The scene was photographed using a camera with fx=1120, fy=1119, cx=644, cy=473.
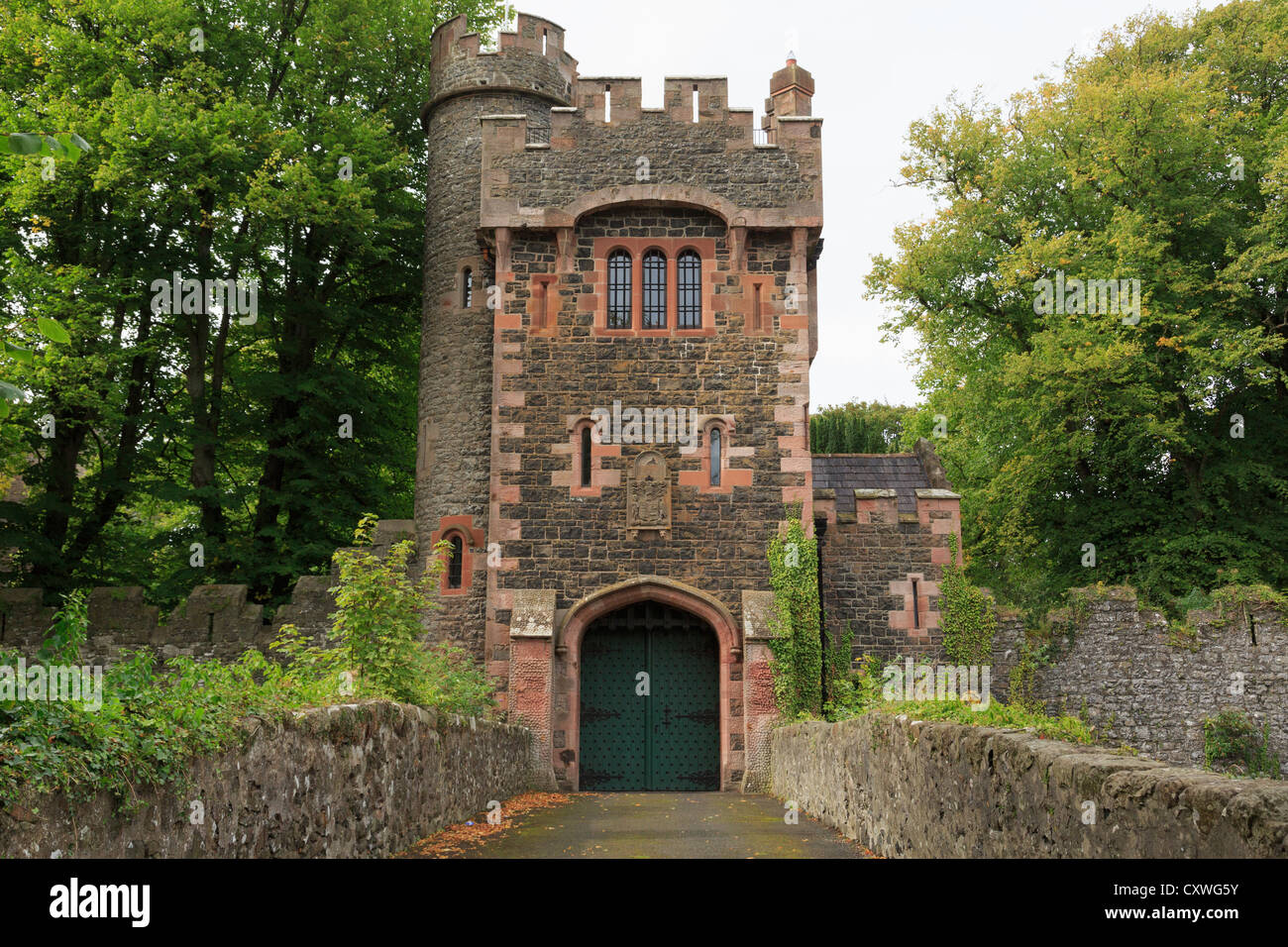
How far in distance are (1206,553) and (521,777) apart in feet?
44.7

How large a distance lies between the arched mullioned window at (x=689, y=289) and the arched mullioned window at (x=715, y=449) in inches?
68.7

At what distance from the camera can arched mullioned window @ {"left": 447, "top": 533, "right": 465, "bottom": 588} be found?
18281 millimetres

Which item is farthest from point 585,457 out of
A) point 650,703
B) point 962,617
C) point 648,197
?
point 962,617

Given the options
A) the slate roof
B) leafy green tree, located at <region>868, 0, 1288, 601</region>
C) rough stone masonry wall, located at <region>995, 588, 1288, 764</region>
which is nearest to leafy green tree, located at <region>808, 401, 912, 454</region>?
leafy green tree, located at <region>868, 0, 1288, 601</region>

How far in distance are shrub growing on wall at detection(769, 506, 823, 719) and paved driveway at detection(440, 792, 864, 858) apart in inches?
103

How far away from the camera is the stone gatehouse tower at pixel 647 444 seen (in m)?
16.7

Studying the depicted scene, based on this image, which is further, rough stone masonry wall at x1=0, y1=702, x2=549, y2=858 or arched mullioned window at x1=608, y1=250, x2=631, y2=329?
arched mullioned window at x1=608, y1=250, x2=631, y2=329

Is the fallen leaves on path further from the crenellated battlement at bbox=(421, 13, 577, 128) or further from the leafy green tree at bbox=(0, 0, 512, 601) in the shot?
the crenellated battlement at bbox=(421, 13, 577, 128)

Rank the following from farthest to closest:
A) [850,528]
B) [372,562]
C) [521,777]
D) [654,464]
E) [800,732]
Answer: [850,528], [654,464], [521,777], [800,732], [372,562]

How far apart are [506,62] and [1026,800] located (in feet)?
60.0

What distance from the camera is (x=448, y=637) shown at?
1800 centimetres

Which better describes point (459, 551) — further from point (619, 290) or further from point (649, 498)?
point (619, 290)

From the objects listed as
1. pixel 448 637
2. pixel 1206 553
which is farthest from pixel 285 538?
pixel 1206 553

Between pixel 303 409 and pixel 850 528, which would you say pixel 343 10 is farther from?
pixel 850 528
